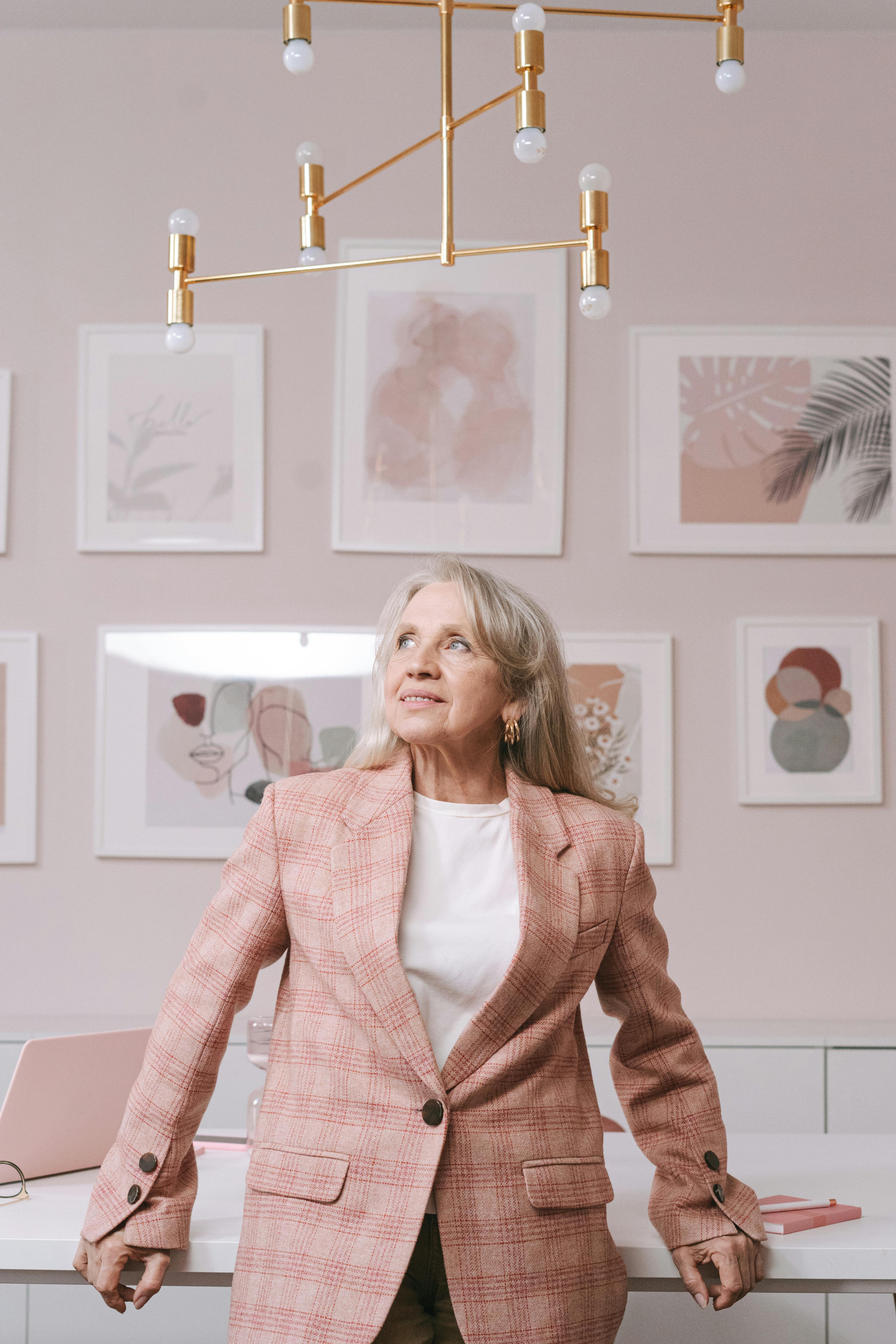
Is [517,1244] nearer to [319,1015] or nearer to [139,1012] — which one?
[319,1015]

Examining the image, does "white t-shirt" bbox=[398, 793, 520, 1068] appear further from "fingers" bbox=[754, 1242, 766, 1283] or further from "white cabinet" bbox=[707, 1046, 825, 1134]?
"white cabinet" bbox=[707, 1046, 825, 1134]

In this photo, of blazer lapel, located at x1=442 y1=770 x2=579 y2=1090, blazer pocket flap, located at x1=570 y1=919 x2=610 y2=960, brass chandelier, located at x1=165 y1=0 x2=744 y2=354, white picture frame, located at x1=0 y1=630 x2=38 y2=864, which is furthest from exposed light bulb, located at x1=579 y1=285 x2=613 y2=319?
white picture frame, located at x1=0 y1=630 x2=38 y2=864

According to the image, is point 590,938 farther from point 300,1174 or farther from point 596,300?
point 596,300

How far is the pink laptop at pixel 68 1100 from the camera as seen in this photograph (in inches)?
72.1

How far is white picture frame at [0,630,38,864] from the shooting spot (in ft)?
10.9

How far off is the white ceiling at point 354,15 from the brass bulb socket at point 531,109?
1991 mm

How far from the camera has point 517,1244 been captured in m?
1.46

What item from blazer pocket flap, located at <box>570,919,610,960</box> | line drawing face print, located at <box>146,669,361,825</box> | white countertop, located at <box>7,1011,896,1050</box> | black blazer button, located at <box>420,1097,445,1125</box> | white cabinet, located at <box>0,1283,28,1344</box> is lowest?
white cabinet, located at <box>0,1283,28,1344</box>

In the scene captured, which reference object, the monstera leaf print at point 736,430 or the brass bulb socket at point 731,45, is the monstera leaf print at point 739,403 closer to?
the monstera leaf print at point 736,430

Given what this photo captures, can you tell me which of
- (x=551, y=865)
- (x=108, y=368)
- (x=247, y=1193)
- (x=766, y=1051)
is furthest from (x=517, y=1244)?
(x=108, y=368)

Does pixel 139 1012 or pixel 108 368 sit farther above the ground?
pixel 108 368

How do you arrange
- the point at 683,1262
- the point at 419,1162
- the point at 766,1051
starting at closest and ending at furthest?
the point at 419,1162 < the point at 683,1262 < the point at 766,1051

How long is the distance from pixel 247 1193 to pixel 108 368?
251cm

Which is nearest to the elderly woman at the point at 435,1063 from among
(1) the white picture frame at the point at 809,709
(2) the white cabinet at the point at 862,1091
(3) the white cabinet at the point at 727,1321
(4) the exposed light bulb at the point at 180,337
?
(4) the exposed light bulb at the point at 180,337
